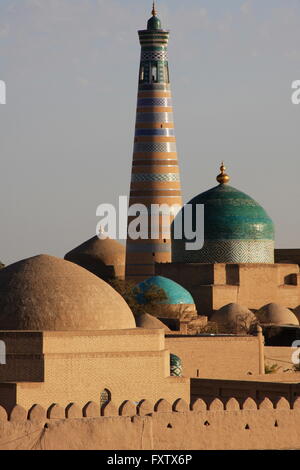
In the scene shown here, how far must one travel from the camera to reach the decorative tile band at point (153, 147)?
53.7 metres

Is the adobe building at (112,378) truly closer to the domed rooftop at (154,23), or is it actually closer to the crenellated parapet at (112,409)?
the crenellated parapet at (112,409)

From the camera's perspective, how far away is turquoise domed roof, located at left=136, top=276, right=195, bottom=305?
1778 inches

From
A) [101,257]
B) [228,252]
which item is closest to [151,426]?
[228,252]

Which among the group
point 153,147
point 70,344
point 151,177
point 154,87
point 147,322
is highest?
point 154,87

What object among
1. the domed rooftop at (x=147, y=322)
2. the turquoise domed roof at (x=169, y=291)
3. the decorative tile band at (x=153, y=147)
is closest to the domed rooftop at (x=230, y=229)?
the turquoise domed roof at (x=169, y=291)

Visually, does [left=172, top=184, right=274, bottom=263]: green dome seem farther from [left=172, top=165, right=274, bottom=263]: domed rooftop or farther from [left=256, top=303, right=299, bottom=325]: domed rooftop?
[left=256, top=303, right=299, bottom=325]: domed rooftop

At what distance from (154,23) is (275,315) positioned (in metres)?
12.5

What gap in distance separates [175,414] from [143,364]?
308 centimetres

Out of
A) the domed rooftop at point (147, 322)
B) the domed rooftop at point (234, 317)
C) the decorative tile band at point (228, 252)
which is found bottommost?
the domed rooftop at point (147, 322)

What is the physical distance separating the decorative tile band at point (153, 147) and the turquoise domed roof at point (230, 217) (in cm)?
461

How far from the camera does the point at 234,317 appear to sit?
44.1 meters

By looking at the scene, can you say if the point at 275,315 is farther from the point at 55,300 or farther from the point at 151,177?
the point at 55,300

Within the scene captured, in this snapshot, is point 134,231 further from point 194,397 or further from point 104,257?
point 194,397
